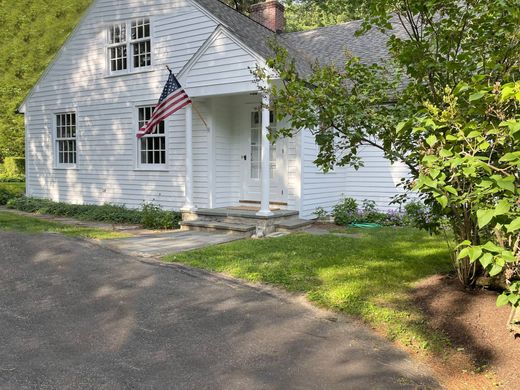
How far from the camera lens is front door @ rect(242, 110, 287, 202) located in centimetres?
1112

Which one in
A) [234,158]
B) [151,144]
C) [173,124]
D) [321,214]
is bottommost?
[321,214]

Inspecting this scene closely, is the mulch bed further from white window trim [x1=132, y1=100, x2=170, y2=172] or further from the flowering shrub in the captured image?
A: white window trim [x1=132, y1=100, x2=170, y2=172]

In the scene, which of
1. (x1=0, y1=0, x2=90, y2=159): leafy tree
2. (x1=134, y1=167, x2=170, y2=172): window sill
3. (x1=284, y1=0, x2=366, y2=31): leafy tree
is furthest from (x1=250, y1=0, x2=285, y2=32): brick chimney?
(x1=0, y1=0, x2=90, y2=159): leafy tree

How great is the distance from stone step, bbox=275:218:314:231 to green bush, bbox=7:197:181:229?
278 centimetres

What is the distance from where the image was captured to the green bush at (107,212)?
10977mm

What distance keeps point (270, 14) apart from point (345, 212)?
8546mm

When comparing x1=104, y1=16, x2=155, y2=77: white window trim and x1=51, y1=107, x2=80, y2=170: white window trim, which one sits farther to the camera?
x1=51, y1=107, x2=80, y2=170: white window trim

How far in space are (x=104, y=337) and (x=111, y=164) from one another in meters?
10.1

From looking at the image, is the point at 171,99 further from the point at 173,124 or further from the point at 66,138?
the point at 66,138

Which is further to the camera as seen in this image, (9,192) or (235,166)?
(9,192)

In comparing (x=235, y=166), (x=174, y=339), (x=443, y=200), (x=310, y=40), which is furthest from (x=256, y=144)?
(x=443, y=200)

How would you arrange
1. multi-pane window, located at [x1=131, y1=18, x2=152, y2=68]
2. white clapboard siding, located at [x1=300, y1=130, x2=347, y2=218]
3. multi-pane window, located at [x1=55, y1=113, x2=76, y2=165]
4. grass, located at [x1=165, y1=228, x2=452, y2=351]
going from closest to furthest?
grass, located at [x1=165, y1=228, x2=452, y2=351], white clapboard siding, located at [x1=300, y1=130, x2=347, y2=218], multi-pane window, located at [x1=131, y1=18, x2=152, y2=68], multi-pane window, located at [x1=55, y1=113, x2=76, y2=165]

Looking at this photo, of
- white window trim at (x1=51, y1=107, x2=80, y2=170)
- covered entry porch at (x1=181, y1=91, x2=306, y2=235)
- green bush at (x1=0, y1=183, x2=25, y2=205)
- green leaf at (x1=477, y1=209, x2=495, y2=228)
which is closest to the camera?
green leaf at (x1=477, y1=209, x2=495, y2=228)

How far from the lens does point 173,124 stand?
12.0 metres
